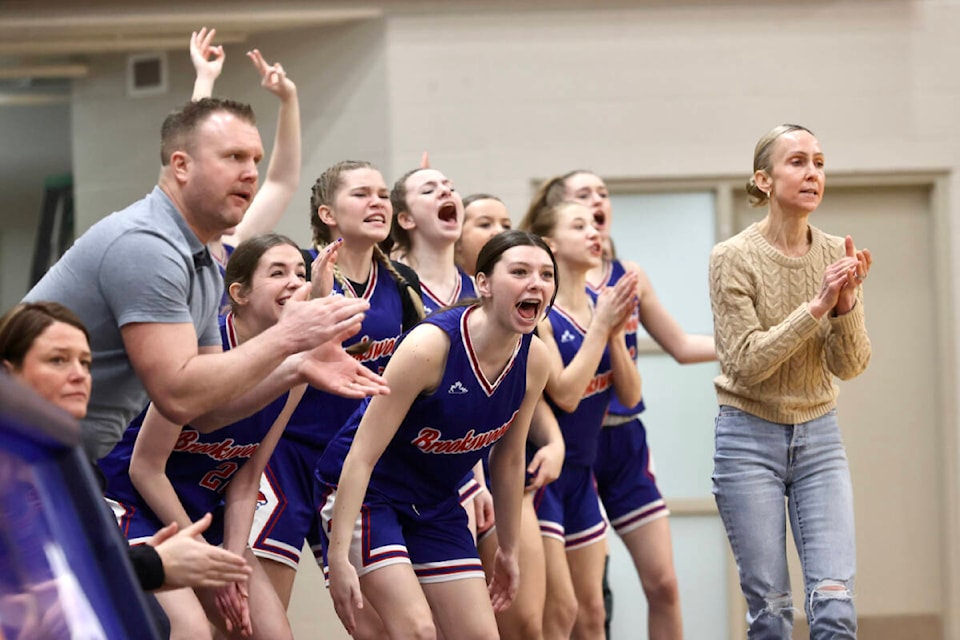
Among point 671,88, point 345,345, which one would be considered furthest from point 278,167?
point 671,88

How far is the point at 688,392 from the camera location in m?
6.54

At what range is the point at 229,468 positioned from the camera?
3.70 m

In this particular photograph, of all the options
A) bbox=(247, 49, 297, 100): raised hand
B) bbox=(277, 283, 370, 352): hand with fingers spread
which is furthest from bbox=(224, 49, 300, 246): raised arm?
bbox=(277, 283, 370, 352): hand with fingers spread

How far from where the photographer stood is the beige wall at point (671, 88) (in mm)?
6391

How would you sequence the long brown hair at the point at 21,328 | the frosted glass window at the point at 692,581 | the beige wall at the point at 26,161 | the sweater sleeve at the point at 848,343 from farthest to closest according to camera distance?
the beige wall at the point at 26,161 < the frosted glass window at the point at 692,581 < the sweater sleeve at the point at 848,343 < the long brown hair at the point at 21,328

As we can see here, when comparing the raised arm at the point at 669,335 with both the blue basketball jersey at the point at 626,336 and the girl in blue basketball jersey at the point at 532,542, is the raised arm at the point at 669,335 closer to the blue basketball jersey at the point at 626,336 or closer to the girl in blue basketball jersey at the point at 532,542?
the blue basketball jersey at the point at 626,336

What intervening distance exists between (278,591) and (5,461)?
2699 mm

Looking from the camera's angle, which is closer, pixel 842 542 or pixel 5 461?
pixel 5 461

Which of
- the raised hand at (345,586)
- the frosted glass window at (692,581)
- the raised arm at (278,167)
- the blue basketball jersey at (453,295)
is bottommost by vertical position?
the frosted glass window at (692,581)

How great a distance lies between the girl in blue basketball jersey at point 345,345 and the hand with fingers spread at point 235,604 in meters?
0.48

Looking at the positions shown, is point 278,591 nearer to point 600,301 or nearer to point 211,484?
point 211,484

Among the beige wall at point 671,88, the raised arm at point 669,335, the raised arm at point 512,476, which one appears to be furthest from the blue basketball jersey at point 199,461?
the beige wall at point 671,88

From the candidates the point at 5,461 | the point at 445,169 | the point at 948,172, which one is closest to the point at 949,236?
the point at 948,172

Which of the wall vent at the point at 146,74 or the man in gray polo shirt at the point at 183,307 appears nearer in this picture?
the man in gray polo shirt at the point at 183,307
